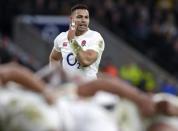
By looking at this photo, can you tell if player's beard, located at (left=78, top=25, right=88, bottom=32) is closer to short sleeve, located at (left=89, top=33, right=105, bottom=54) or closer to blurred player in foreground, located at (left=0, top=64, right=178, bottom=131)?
short sleeve, located at (left=89, top=33, right=105, bottom=54)

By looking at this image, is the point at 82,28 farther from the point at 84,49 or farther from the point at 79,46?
the point at 79,46

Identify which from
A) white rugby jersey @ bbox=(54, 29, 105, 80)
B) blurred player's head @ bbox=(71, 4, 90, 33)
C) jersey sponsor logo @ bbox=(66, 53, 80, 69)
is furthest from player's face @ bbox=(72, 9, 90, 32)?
jersey sponsor logo @ bbox=(66, 53, 80, 69)

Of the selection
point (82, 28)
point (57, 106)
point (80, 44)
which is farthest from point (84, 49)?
point (57, 106)

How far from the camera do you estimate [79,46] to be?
10.4 meters

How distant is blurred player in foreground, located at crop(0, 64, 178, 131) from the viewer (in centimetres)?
571

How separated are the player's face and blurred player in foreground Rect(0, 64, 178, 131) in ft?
16.1

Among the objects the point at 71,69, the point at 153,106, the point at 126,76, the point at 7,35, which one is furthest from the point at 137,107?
the point at 7,35

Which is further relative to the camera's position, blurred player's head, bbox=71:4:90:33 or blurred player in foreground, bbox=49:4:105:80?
blurred player's head, bbox=71:4:90:33

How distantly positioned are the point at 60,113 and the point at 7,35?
605 inches

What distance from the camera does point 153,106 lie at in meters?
5.82

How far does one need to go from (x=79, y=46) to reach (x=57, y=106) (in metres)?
4.63

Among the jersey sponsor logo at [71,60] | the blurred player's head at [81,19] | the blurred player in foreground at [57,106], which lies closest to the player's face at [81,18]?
the blurred player's head at [81,19]

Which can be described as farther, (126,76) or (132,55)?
(132,55)

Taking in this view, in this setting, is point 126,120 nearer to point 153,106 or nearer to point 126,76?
point 153,106
